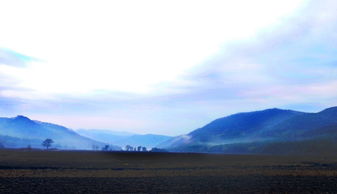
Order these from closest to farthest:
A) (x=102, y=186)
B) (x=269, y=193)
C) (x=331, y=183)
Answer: (x=269, y=193), (x=102, y=186), (x=331, y=183)

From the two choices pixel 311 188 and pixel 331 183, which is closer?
pixel 311 188

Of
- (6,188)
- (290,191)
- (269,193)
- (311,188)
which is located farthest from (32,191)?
(311,188)

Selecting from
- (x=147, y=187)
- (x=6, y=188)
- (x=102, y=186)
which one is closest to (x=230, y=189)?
(x=147, y=187)

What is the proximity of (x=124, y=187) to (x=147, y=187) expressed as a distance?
2479 millimetres

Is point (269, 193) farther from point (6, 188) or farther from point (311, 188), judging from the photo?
point (6, 188)

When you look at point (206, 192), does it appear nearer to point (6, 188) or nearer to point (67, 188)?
point (67, 188)

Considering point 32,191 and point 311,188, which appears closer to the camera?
point 32,191

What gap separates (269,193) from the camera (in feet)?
118

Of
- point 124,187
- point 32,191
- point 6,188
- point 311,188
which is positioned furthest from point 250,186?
point 6,188

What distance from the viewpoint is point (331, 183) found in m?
44.7

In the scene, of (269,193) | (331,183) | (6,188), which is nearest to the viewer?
(269,193)

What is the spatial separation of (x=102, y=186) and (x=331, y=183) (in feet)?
88.9

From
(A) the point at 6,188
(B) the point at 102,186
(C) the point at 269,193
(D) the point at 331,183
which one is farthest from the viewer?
(D) the point at 331,183

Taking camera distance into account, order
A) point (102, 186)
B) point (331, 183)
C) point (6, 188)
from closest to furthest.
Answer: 1. point (6, 188)
2. point (102, 186)
3. point (331, 183)
